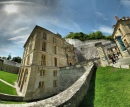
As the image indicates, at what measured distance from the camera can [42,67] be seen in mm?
21531

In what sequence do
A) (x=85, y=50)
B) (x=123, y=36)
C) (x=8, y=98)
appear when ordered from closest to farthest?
A: (x=8, y=98)
(x=123, y=36)
(x=85, y=50)

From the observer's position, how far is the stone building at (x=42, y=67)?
63.2 ft

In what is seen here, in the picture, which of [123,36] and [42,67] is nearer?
[42,67]

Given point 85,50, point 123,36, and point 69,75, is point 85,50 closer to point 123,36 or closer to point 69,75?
point 123,36

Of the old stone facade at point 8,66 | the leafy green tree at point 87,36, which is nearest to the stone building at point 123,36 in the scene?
the leafy green tree at point 87,36

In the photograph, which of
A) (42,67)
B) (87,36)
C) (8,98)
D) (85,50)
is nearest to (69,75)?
(42,67)

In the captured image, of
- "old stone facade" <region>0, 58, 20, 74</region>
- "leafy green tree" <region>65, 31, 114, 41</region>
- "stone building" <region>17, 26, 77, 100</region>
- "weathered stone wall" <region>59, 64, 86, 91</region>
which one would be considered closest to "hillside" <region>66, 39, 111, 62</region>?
"leafy green tree" <region>65, 31, 114, 41</region>

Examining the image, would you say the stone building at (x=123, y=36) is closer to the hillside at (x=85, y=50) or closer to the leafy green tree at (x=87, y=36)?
the hillside at (x=85, y=50)


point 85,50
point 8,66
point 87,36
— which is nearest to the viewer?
point 85,50

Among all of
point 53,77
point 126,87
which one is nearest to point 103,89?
point 126,87

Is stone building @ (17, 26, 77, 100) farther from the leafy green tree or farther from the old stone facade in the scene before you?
the old stone facade

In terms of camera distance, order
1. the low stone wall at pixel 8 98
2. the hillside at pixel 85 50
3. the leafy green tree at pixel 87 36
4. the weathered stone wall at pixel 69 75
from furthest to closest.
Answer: the leafy green tree at pixel 87 36 < the hillside at pixel 85 50 < the weathered stone wall at pixel 69 75 < the low stone wall at pixel 8 98

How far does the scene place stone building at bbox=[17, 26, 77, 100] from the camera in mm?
19266

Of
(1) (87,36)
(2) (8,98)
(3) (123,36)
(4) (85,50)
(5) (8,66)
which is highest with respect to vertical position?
(1) (87,36)
